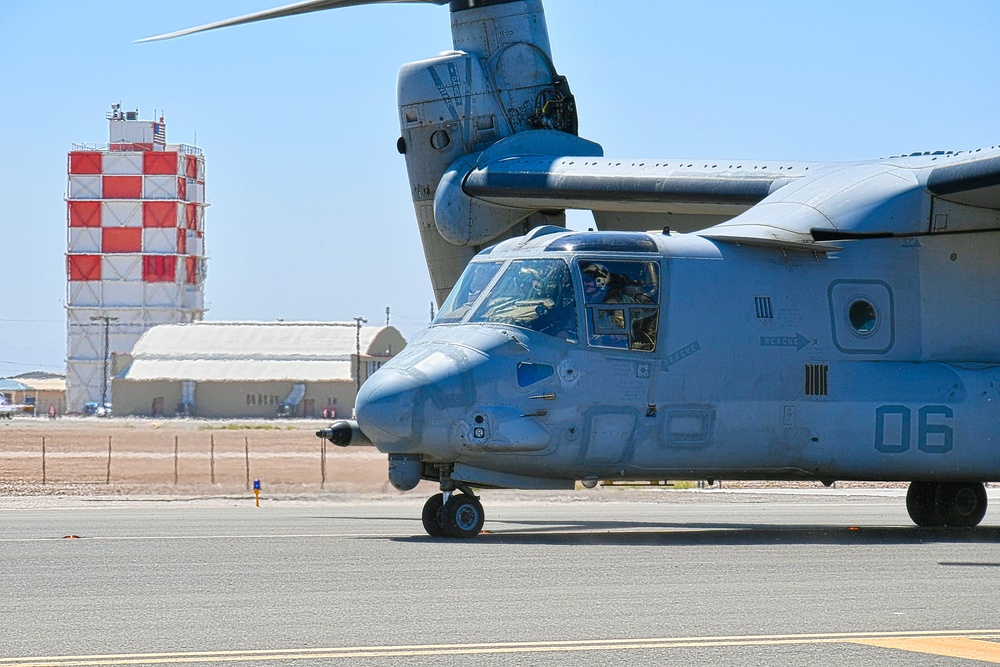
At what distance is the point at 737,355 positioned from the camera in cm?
1614

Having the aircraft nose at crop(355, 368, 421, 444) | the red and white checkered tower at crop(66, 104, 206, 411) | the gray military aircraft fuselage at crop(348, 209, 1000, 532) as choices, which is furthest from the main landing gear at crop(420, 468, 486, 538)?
the red and white checkered tower at crop(66, 104, 206, 411)

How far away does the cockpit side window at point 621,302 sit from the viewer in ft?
51.1

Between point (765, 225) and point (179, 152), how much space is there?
153 m

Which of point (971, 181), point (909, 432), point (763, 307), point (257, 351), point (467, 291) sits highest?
point (257, 351)

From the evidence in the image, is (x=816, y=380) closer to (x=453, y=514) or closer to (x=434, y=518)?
(x=453, y=514)

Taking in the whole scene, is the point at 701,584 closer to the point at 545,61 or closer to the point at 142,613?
the point at 142,613

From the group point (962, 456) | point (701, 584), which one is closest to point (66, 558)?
point (701, 584)

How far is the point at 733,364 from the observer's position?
16.1 meters

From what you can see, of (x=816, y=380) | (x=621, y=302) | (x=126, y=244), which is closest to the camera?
(x=621, y=302)

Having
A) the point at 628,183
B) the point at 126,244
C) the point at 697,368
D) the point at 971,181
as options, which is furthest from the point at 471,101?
the point at 126,244

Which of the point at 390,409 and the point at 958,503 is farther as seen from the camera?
the point at 958,503

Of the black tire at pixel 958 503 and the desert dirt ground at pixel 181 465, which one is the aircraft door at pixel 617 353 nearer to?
the black tire at pixel 958 503

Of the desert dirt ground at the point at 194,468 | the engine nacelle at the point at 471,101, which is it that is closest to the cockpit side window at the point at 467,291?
the engine nacelle at the point at 471,101

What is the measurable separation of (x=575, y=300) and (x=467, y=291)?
1.33 m
